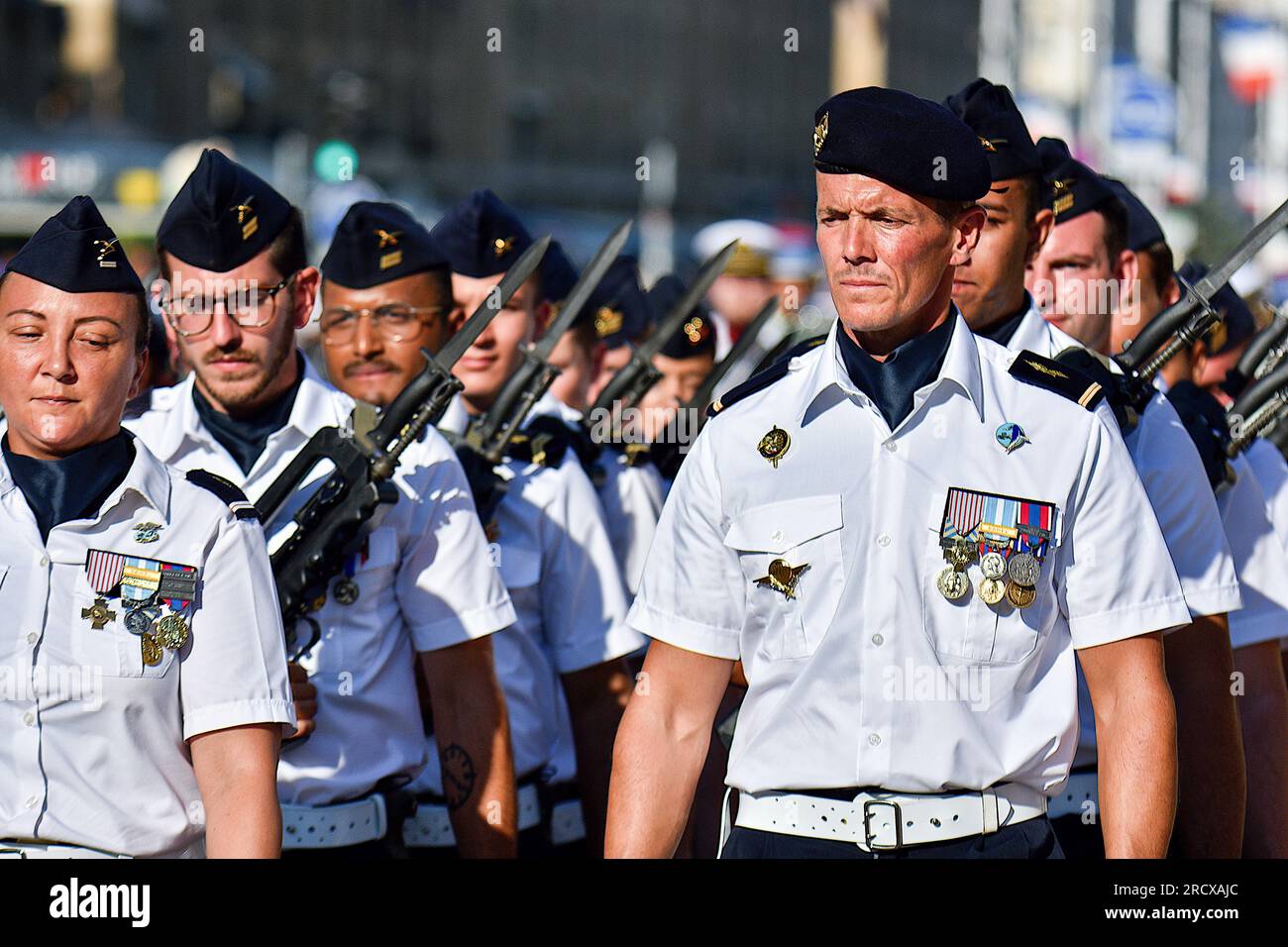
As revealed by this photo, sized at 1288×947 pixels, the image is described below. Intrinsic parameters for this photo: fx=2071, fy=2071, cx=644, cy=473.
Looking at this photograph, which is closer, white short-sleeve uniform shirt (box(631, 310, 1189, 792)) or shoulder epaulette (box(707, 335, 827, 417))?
white short-sleeve uniform shirt (box(631, 310, 1189, 792))

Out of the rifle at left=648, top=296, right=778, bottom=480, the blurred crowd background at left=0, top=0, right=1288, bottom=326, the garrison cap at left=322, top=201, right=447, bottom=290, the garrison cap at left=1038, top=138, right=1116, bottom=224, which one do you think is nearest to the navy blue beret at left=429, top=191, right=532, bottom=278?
the rifle at left=648, top=296, right=778, bottom=480

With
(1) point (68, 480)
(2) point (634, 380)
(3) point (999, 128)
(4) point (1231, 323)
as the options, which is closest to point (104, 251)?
(1) point (68, 480)

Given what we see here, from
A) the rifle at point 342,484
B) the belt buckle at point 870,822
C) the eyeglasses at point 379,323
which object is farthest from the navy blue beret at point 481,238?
the belt buckle at point 870,822

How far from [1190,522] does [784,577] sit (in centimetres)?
114

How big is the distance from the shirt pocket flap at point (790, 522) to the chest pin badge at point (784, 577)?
0.09 ft

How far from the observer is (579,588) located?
5695 mm

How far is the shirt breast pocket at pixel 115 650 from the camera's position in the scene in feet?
11.8

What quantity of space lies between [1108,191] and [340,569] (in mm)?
2159

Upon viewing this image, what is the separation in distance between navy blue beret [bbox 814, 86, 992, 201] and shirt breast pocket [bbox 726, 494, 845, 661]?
1.88 ft

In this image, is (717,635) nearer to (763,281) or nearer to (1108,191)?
(1108,191)

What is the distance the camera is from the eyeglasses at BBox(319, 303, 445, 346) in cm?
557

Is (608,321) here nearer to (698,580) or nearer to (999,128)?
(999,128)

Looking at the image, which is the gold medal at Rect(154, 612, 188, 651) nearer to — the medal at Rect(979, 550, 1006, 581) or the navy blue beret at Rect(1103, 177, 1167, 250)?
the medal at Rect(979, 550, 1006, 581)
